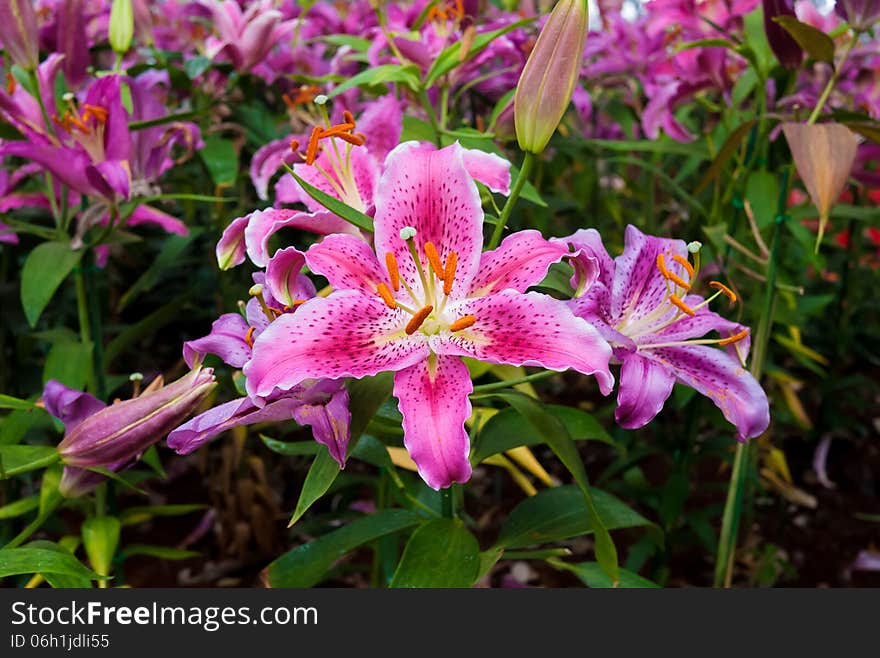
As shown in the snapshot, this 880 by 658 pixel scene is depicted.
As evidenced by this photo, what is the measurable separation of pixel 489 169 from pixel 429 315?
0.16 meters

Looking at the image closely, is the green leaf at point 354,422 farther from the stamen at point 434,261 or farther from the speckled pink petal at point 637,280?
the speckled pink petal at point 637,280

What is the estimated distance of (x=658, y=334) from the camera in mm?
705

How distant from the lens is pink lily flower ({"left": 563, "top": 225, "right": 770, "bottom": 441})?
627mm

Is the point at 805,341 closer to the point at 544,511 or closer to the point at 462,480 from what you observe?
the point at 544,511

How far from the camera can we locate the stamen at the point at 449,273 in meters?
0.59

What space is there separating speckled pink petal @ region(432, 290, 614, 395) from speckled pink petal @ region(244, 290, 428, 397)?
0.03 m

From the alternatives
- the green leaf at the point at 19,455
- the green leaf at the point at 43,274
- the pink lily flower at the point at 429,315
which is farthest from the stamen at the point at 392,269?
the green leaf at the point at 43,274

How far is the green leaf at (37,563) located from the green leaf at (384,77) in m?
0.45

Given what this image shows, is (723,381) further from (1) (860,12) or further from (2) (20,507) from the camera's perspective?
(2) (20,507)

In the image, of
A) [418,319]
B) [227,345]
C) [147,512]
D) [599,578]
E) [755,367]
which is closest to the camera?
[418,319]

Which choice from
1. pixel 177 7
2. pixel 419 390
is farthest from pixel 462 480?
pixel 177 7

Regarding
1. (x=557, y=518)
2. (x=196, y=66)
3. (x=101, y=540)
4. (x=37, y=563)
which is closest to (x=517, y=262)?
(x=557, y=518)

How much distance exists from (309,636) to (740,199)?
75cm

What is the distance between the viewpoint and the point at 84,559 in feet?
4.91
